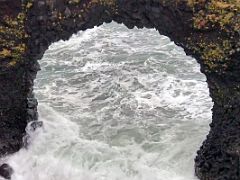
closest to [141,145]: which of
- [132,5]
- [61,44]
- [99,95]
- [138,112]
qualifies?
[138,112]

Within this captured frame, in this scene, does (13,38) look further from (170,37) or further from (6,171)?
(170,37)

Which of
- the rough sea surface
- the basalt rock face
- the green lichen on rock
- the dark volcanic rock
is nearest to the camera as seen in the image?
the basalt rock face

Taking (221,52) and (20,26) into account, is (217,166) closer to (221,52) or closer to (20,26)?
(221,52)

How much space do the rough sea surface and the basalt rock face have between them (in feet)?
6.33

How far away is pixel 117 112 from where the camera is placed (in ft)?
71.2

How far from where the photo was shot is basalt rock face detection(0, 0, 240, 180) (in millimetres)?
15250

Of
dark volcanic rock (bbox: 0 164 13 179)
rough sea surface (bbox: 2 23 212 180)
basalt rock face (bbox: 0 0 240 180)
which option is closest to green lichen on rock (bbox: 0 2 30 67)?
basalt rock face (bbox: 0 0 240 180)

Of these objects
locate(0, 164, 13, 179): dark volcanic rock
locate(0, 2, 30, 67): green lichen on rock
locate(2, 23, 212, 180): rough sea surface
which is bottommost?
locate(0, 164, 13, 179): dark volcanic rock

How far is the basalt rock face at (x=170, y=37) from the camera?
50.0ft

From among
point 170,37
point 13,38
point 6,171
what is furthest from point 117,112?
point 13,38

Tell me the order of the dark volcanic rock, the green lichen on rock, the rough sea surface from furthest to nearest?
1. the rough sea surface
2. the dark volcanic rock
3. the green lichen on rock

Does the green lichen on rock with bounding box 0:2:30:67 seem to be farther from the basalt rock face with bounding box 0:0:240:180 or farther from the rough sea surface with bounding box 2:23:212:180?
Result: the rough sea surface with bounding box 2:23:212:180

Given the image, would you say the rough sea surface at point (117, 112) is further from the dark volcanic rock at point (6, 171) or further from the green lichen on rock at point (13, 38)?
the green lichen on rock at point (13, 38)

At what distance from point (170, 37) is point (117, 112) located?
6.14 metres
